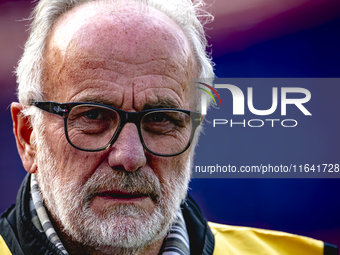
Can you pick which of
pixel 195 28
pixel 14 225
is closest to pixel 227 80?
pixel 195 28

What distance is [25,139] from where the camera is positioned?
5.17 ft

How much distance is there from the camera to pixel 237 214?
9.29 ft

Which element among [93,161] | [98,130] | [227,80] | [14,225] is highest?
[227,80]

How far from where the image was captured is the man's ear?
5.08 ft

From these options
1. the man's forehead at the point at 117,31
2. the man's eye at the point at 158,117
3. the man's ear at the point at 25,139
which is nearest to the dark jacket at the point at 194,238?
the man's ear at the point at 25,139

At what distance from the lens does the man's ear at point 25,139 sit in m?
1.55

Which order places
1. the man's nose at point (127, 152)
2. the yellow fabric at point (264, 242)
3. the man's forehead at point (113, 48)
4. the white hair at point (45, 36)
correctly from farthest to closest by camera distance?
1. the yellow fabric at point (264, 242)
2. the white hair at point (45, 36)
3. the man's forehead at point (113, 48)
4. the man's nose at point (127, 152)

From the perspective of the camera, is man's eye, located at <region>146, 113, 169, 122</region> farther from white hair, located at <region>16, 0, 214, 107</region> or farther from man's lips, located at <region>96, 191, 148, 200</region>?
white hair, located at <region>16, 0, 214, 107</region>

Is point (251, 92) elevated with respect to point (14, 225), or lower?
elevated

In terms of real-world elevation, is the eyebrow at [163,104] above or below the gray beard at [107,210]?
above

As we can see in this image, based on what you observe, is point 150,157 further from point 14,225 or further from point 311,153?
point 311,153

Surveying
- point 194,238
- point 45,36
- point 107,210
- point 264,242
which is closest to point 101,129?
point 107,210

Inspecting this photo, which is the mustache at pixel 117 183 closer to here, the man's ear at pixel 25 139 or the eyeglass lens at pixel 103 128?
the eyeglass lens at pixel 103 128

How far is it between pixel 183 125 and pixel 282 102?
4.79 ft
